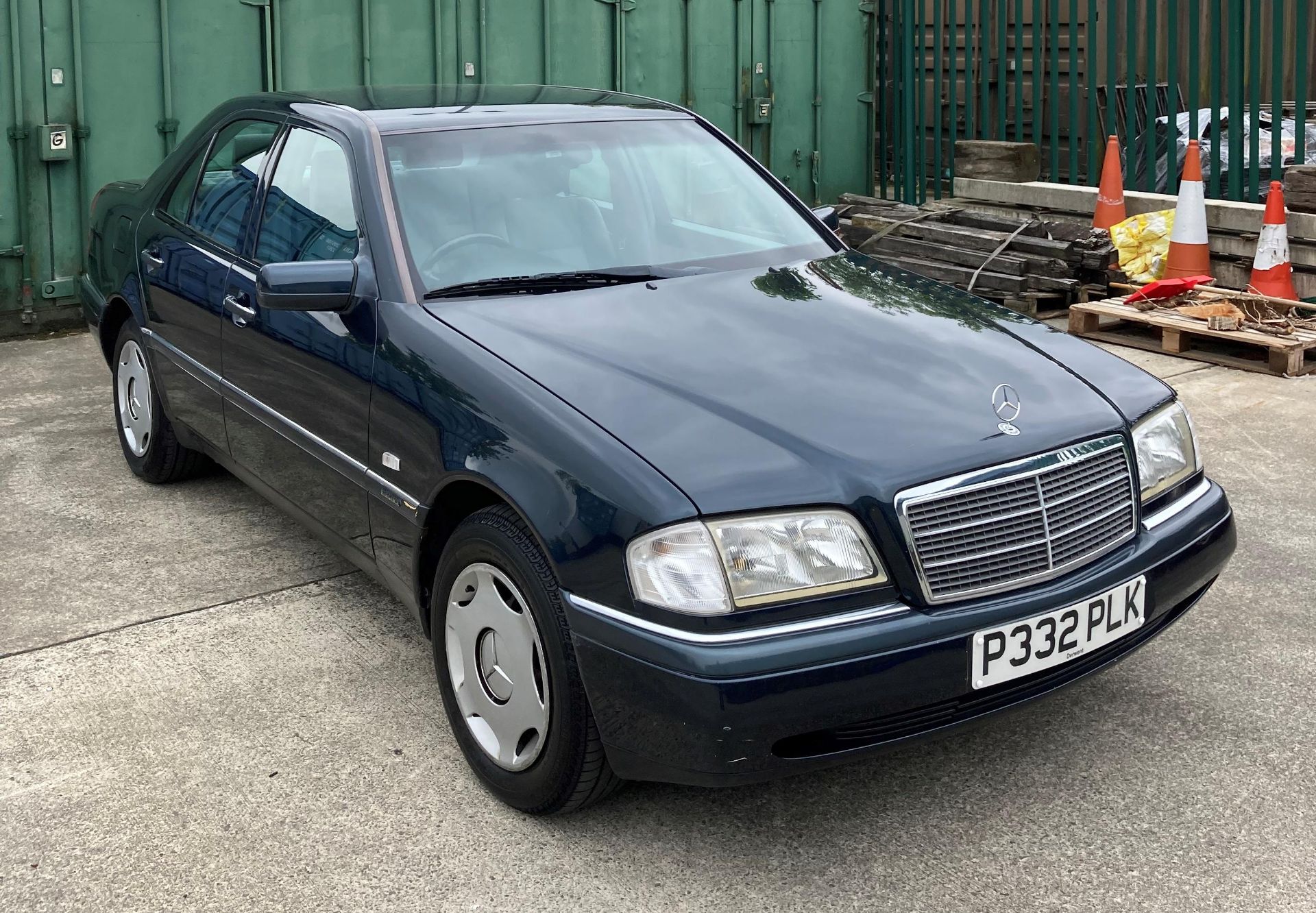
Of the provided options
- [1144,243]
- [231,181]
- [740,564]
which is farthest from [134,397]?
[1144,243]

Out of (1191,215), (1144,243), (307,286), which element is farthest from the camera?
(1144,243)

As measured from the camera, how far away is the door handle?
4.01m

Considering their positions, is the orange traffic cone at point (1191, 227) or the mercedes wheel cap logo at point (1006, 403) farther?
the orange traffic cone at point (1191, 227)

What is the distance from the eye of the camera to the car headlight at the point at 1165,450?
3.15 m

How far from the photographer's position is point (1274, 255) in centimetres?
757

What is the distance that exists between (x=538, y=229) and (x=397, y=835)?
5.38ft

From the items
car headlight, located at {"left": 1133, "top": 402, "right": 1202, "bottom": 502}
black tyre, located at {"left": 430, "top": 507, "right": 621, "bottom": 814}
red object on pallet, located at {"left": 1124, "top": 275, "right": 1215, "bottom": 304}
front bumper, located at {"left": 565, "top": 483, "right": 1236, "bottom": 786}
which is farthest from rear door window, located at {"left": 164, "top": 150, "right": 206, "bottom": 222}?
red object on pallet, located at {"left": 1124, "top": 275, "right": 1215, "bottom": 304}

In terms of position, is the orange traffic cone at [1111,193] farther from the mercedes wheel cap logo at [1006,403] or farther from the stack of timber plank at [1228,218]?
the mercedes wheel cap logo at [1006,403]

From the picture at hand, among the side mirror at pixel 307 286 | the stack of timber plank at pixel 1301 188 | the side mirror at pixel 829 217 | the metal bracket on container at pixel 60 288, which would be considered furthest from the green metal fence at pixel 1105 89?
the side mirror at pixel 307 286

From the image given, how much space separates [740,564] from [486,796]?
36.5 inches

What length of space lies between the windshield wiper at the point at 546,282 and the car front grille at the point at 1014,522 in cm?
121

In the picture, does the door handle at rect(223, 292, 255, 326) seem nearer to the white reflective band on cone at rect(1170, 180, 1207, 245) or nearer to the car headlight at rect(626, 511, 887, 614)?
the car headlight at rect(626, 511, 887, 614)

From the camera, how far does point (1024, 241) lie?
335 inches

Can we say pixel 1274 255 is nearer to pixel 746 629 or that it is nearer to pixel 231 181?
pixel 231 181
